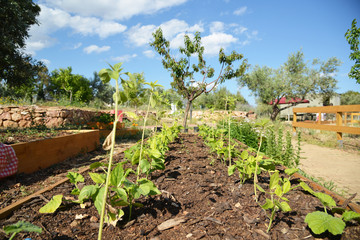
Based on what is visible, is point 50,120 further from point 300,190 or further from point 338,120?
point 338,120

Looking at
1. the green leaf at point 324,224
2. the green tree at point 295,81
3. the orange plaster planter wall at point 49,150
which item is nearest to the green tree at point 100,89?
the green tree at point 295,81

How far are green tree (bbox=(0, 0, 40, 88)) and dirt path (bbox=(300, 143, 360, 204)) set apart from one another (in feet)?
30.6

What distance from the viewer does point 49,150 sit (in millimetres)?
3482

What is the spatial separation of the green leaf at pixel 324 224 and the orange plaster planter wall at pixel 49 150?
11.7 feet

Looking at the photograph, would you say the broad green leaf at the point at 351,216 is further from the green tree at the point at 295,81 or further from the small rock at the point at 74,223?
the green tree at the point at 295,81

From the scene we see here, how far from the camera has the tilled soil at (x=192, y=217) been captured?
1167mm

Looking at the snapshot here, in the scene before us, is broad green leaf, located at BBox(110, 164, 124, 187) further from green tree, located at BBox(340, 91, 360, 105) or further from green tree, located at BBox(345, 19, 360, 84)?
green tree, located at BBox(340, 91, 360, 105)

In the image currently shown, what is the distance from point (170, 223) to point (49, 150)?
319cm

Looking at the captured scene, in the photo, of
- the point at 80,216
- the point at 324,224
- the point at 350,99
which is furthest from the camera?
the point at 350,99

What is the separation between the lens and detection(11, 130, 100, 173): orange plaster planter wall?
296 cm

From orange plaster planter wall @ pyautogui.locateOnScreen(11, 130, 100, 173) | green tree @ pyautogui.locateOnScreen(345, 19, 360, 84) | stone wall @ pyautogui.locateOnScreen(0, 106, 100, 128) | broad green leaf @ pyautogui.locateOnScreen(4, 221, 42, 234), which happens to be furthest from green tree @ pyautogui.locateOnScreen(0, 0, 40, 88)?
green tree @ pyautogui.locateOnScreen(345, 19, 360, 84)

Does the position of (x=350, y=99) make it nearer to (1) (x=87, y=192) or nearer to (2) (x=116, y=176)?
(2) (x=116, y=176)

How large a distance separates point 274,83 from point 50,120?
676 inches

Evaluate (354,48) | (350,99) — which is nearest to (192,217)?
(354,48)
